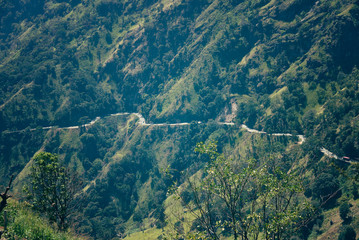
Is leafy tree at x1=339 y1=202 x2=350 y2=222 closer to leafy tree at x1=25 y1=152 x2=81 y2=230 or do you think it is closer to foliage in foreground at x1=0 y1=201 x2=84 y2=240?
leafy tree at x1=25 y1=152 x2=81 y2=230

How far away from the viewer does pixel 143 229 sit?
19050cm

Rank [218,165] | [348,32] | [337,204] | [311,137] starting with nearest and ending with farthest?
[218,165] < [337,204] < [311,137] < [348,32]

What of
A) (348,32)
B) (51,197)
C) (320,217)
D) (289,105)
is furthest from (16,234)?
(348,32)

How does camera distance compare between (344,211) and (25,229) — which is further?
(344,211)

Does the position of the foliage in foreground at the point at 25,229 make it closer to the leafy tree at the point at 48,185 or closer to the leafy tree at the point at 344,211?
the leafy tree at the point at 48,185

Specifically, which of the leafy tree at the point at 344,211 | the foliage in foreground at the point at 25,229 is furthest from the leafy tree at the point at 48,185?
the leafy tree at the point at 344,211

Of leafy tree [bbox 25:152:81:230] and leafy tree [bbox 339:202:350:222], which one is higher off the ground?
leafy tree [bbox 25:152:81:230]

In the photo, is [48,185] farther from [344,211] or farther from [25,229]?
[344,211]

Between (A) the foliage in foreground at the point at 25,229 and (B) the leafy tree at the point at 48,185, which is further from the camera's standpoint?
(B) the leafy tree at the point at 48,185

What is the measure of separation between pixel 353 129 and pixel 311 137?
22223mm

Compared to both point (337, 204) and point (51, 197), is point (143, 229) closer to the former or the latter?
point (337, 204)

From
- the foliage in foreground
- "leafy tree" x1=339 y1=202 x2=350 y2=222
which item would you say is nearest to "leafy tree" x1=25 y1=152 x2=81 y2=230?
the foliage in foreground

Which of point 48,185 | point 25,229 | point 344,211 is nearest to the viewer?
point 25,229

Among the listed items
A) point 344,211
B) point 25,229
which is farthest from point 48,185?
point 344,211
